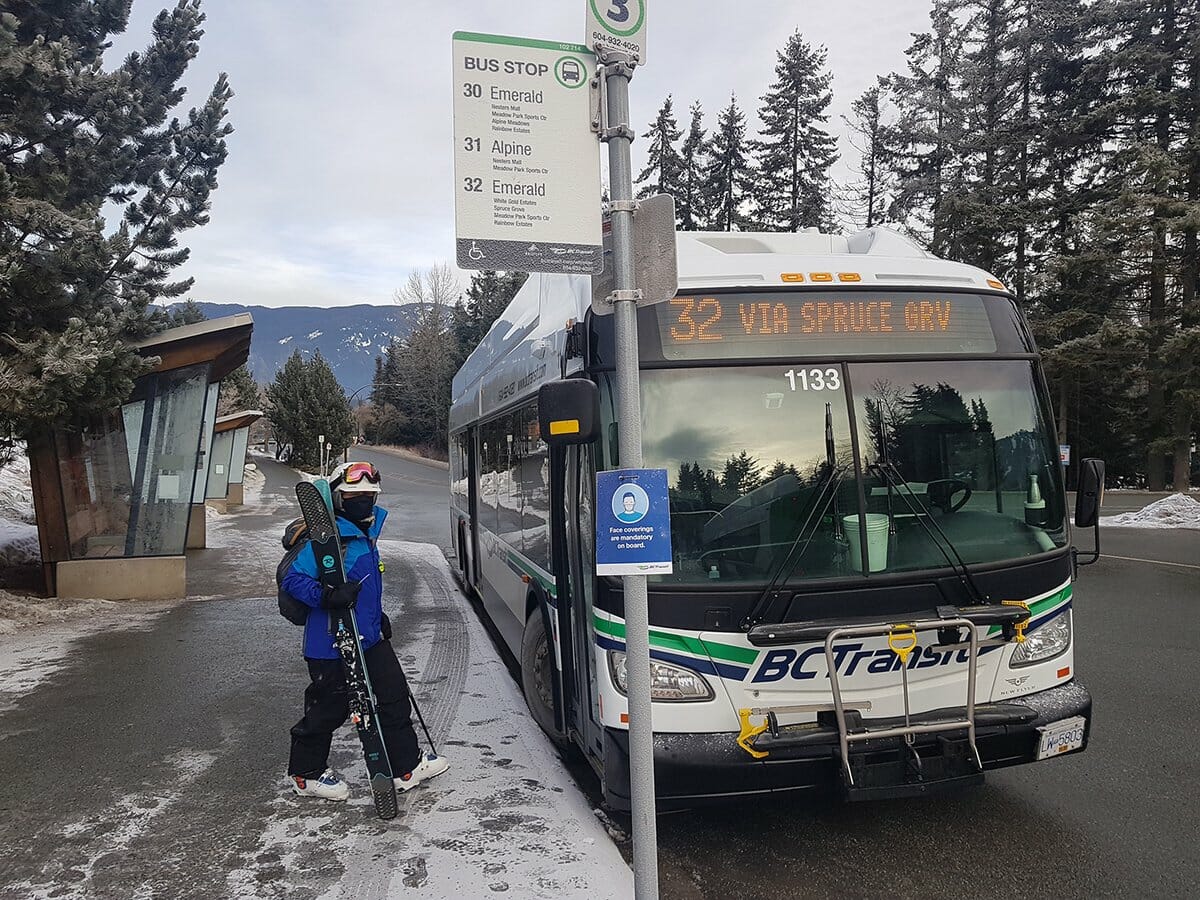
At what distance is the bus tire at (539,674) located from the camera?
5582 mm

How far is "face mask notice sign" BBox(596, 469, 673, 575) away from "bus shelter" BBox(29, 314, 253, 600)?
10.1m

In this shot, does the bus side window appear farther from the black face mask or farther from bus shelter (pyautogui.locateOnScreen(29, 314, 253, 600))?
bus shelter (pyautogui.locateOnScreen(29, 314, 253, 600))

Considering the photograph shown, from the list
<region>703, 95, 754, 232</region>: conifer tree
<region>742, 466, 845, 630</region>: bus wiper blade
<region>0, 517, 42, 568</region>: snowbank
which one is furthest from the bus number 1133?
<region>703, 95, 754, 232</region>: conifer tree

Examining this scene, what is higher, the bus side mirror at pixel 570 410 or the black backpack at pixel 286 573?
the bus side mirror at pixel 570 410

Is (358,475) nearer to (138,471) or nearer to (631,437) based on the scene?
Answer: (631,437)

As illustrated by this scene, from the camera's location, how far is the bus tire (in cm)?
558

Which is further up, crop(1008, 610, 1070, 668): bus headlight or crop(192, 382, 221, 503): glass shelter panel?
crop(192, 382, 221, 503): glass shelter panel

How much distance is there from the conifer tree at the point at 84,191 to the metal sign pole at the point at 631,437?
807 cm

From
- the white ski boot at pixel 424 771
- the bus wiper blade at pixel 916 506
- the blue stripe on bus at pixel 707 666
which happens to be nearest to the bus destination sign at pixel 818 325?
the bus wiper blade at pixel 916 506

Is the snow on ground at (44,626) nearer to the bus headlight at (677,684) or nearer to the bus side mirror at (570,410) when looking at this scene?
the bus headlight at (677,684)

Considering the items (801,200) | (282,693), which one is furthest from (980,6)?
(282,693)

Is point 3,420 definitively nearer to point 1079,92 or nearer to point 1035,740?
point 1035,740

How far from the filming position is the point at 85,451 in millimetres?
11805

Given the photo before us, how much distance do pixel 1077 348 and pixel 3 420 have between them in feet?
96.3
